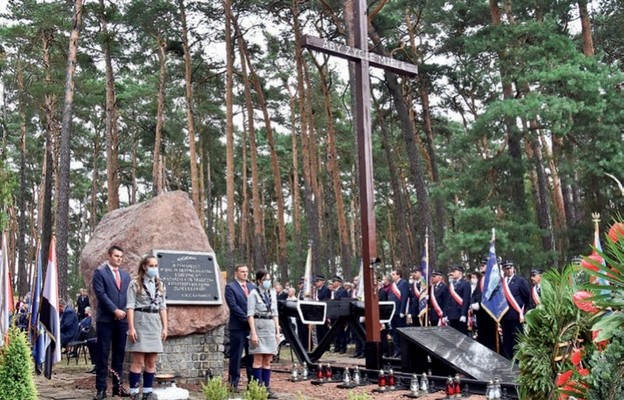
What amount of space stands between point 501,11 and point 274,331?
1605cm

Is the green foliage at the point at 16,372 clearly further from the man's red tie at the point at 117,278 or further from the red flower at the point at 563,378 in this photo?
the red flower at the point at 563,378

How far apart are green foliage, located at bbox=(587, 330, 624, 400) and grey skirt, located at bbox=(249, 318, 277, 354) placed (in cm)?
597

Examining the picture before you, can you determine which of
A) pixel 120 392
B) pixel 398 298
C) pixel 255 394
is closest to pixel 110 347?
pixel 120 392

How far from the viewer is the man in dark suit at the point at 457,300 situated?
11969mm

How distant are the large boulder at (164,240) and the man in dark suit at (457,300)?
4560mm

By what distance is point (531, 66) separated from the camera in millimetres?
16219

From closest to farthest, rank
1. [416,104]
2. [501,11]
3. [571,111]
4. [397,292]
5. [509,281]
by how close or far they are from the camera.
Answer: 1. [509,281]
2. [397,292]
3. [571,111]
4. [501,11]
5. [416,104]

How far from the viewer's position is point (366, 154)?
31.0 ft

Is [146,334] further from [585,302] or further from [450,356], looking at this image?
[585,302]

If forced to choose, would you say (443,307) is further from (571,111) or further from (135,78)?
(135,78)

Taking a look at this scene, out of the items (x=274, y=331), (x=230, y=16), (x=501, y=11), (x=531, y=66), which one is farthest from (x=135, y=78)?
(x=274, y=331)

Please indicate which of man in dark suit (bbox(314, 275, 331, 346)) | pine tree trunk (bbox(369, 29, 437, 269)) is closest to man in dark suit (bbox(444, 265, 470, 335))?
man in dark suit (bbox(314, 275, 331, 346))

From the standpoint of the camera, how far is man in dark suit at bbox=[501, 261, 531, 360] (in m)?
10.8

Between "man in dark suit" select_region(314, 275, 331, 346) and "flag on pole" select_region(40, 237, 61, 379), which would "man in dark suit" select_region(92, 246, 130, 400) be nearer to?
"flag on pole" select_region(40, 237, 61, 379)
